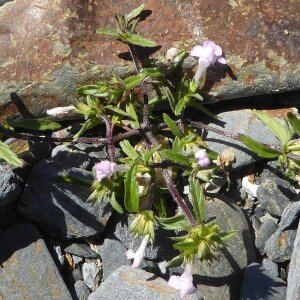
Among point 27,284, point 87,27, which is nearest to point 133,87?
point 87,27

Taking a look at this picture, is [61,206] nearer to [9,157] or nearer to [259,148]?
[9,157]

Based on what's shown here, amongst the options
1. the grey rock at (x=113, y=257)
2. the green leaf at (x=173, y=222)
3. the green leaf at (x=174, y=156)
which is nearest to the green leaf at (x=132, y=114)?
the green leaf at (x=174, y=156)

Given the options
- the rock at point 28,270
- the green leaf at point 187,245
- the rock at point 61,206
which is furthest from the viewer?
the rock at point 61,206

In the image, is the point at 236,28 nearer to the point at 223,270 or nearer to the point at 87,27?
the point at 87,27

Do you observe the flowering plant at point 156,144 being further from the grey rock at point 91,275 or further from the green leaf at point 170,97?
the grey rock at point 91,275

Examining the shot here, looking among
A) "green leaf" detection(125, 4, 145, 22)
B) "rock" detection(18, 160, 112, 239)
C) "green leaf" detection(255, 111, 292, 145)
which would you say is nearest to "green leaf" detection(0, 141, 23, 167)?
"rock" detection(18, 160, 112, 239)

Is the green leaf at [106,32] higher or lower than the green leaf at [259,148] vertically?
higher
